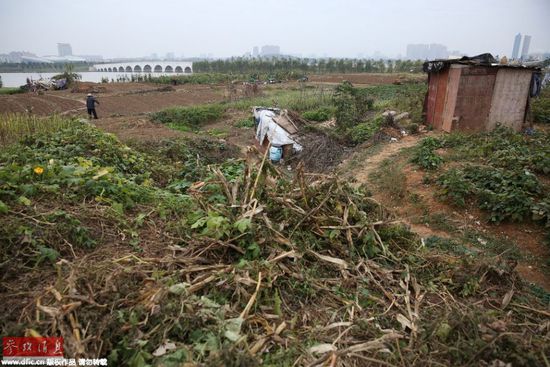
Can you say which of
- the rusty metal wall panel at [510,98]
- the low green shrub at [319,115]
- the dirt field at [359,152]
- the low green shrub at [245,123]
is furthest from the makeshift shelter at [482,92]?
the low green shrub at [245,123]

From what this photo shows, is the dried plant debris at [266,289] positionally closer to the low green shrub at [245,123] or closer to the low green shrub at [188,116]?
the low green shrub at [245,123]

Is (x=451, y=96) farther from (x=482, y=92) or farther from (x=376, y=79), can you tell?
(x=376, y=79)

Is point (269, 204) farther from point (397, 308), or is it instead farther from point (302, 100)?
point (302, 100)

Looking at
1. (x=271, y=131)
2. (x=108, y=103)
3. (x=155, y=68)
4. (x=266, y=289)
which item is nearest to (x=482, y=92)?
(x=271, y=131)

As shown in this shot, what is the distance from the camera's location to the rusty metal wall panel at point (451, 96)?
909cm

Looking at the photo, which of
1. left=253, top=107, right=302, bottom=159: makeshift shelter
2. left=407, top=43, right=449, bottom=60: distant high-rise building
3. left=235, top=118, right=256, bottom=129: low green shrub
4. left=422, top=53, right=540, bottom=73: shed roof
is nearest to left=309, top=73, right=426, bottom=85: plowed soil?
left=422, top=53, right=540, bottom=73: shed roof

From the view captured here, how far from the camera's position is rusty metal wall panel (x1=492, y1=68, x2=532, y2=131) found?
927cm

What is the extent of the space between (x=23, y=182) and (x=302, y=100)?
15.2 metres

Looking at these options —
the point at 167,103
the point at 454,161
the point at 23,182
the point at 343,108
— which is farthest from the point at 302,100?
the point at 23,182

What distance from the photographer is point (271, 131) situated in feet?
30.5

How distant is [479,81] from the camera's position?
911cm

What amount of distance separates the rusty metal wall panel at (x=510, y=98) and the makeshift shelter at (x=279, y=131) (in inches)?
239

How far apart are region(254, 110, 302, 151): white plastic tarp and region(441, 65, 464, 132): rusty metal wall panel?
4674mm

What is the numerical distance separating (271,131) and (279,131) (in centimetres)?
24
